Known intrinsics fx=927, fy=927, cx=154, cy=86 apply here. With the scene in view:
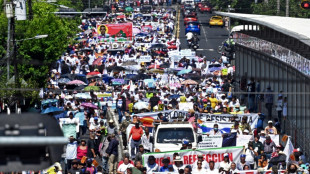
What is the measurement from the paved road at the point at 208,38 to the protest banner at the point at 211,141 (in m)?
44.1

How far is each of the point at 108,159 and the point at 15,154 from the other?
63.4 feet

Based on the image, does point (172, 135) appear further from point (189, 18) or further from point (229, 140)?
point (189, 18)

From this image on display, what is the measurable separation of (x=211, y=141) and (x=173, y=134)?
0.99m

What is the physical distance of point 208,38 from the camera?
280ft

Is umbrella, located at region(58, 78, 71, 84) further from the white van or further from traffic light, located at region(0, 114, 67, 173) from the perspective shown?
traffic light, located at region(0, 114, 67, 173)

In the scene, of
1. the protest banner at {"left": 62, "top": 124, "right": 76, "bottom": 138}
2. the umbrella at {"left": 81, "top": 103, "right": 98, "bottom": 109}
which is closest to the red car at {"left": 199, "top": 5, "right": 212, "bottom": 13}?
the umbrella at {"left": 81, "top": 103, "right": 98, "bottom": 109}

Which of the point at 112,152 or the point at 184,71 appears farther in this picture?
the point at 184,71

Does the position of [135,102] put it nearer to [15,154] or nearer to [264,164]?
[264,164]

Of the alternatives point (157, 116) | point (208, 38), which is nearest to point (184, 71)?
point (157, 116)

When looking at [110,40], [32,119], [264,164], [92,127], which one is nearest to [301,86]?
[92,127]

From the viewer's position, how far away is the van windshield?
23.2m

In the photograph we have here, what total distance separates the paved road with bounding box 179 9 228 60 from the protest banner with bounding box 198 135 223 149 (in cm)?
4406

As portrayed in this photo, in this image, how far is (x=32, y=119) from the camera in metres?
4.43

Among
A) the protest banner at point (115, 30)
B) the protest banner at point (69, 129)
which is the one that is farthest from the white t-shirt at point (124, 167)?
the protest banner at point (115, 30)
